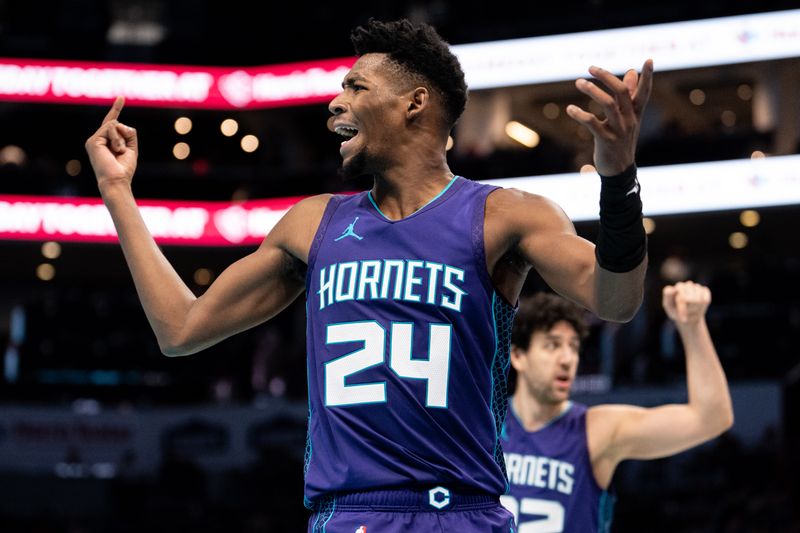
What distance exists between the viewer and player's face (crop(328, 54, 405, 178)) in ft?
10.6

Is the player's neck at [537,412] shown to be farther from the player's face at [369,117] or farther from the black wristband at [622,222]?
the black wristband at [622,222]

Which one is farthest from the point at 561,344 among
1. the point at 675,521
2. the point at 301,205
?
the point at 675,521

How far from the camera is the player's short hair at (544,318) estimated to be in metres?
5.79

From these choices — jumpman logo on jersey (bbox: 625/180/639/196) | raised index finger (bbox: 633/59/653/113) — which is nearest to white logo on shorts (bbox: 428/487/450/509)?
jumpman logo on jersey (bbox: 625/180/639/196)

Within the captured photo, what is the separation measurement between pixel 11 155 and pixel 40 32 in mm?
4333

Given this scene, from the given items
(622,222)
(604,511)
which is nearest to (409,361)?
(622,222)

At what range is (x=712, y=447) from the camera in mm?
13852

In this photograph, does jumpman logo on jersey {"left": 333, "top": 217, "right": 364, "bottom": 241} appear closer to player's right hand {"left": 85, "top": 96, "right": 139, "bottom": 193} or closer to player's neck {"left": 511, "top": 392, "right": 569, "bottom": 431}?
player's right hand {"left": 85, "top": 96, "right": 139, "bottom": 193}

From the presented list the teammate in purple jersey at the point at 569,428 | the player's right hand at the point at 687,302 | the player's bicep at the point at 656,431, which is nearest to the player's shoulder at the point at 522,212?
the player's right hand at the point at 687,302

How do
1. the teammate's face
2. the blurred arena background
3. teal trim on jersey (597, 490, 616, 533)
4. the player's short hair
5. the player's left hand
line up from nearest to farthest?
1. the player's left hand
2. teal trim on jersey (597, 490, 616, 533)
3. the teammate's face
4. the player's short hair
5. the blurred arena background

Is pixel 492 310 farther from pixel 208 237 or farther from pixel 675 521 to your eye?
pixel 208 237

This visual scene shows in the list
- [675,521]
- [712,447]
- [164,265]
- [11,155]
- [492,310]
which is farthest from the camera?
[11,155]

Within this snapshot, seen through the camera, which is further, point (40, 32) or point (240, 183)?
point (40, 32)

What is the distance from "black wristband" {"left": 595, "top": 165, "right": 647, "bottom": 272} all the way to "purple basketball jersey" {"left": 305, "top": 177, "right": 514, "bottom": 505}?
45 centimetres
